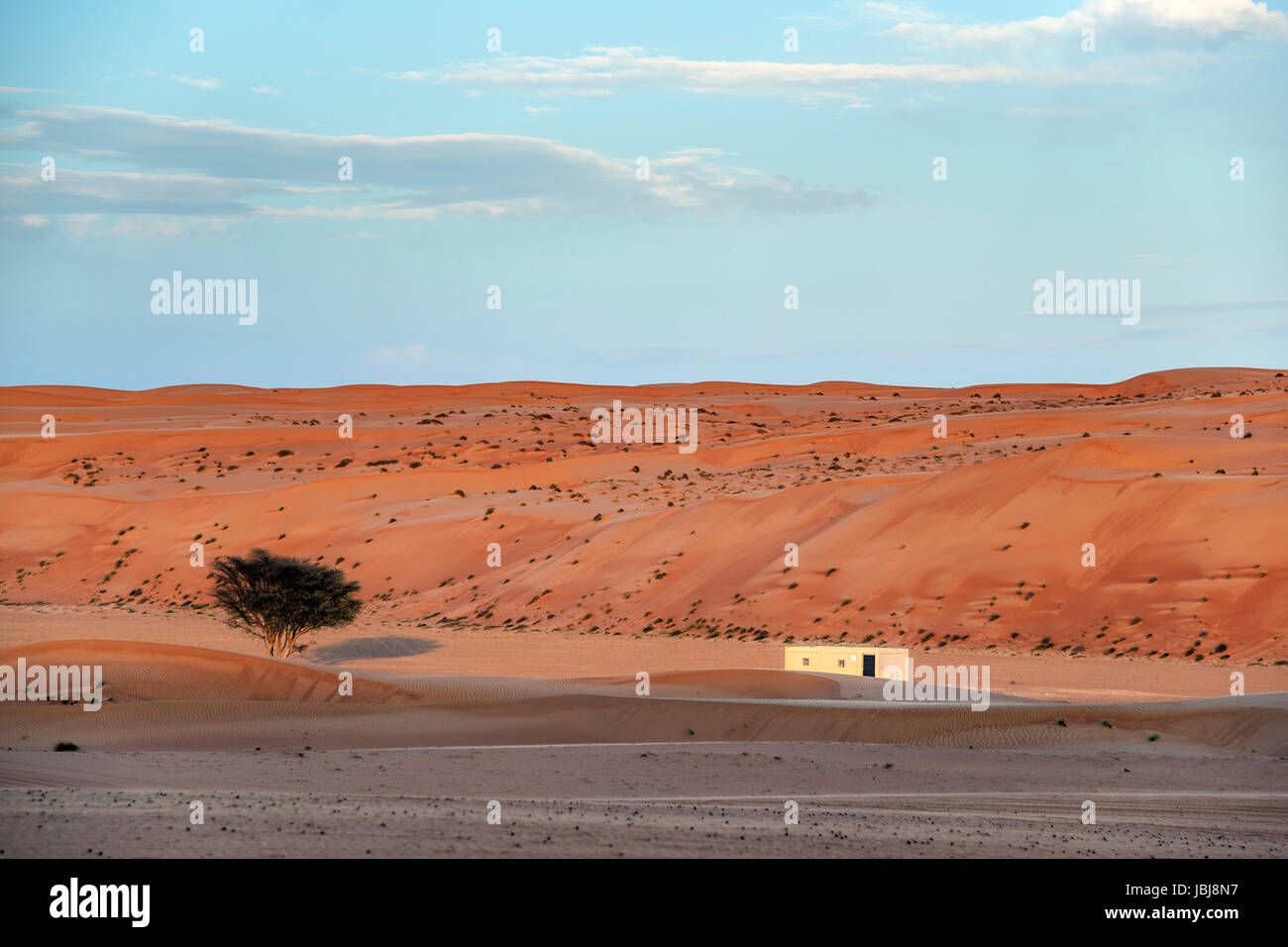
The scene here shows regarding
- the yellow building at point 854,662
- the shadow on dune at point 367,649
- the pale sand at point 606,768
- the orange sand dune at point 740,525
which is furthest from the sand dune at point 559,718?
the shadow on dune at point 367,649

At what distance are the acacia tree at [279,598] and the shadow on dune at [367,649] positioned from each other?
38.6 inches

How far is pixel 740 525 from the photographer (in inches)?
1869

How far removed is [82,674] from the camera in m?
23.0

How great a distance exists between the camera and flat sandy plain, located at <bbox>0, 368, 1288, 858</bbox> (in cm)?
1116

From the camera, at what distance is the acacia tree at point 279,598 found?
34.5 metres

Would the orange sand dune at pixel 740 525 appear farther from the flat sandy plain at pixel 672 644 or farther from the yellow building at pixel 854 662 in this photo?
the yellow building at pixel 854 662

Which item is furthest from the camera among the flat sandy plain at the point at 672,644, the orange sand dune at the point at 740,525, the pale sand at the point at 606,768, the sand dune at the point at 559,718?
the orange sand dune at the point at 740,525

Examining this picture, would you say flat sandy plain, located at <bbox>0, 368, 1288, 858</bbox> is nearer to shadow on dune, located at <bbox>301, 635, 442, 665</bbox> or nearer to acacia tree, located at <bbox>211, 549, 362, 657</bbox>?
shadow on dune, located at <bbox>301, 635, 442, 665</bbox>

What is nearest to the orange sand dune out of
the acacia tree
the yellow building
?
the yellow building

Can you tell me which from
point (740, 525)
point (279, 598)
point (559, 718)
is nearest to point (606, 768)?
point (559, 718)

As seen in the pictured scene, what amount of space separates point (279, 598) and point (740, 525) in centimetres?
1868

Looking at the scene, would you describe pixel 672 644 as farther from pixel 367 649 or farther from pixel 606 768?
pixel 606 768
